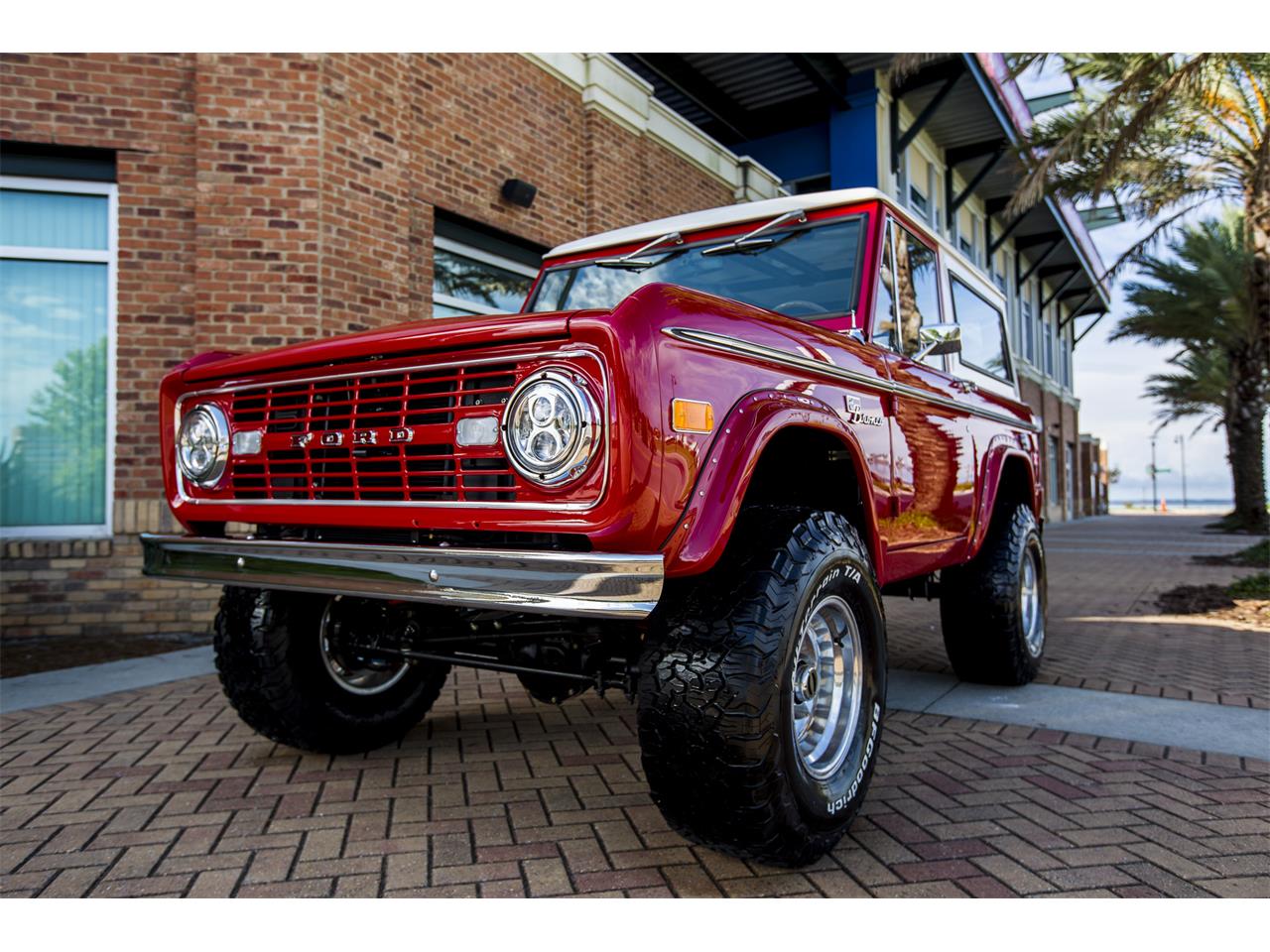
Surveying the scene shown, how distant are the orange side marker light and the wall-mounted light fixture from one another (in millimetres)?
6217

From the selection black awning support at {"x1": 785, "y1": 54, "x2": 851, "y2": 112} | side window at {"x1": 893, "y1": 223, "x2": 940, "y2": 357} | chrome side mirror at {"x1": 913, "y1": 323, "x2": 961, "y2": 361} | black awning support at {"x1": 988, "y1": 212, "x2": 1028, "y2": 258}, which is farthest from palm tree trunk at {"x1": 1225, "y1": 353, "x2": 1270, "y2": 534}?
chrome side mirror at {"x1": 913, "y1": 323, "x2": 961, "y2": 361}

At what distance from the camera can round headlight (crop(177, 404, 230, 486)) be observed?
2779 millimetres

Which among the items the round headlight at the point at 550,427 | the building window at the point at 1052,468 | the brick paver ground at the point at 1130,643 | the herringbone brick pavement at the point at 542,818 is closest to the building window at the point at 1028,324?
the building window at the point at 1052,468

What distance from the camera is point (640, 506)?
2010 millimetres

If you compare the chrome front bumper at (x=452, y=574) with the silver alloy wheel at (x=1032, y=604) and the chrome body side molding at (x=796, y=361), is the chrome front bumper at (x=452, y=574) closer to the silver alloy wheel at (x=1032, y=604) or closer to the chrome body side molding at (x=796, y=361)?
the chrome body side molding at (x=796, y=361)

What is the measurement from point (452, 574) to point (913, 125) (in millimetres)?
14888

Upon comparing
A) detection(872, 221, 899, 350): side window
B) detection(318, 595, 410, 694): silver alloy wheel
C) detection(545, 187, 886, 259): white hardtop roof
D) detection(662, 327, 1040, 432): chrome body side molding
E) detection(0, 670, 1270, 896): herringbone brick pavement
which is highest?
detection(545, 187, 886, 259): white hardtop roof

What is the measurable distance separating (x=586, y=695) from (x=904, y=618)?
136 inches

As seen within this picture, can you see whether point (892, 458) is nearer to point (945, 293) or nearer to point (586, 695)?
point (945, 293)

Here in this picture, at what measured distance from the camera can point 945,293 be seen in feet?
13.4

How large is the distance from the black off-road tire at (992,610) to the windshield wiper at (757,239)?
6.63 feet

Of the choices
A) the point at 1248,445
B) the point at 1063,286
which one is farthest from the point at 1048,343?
the point at 1248,445

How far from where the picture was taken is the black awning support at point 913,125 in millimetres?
14430

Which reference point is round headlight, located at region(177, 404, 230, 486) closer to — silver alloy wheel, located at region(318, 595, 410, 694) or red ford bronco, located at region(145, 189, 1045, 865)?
red ford bronco, located at region(145, 189, 1045, 865)
